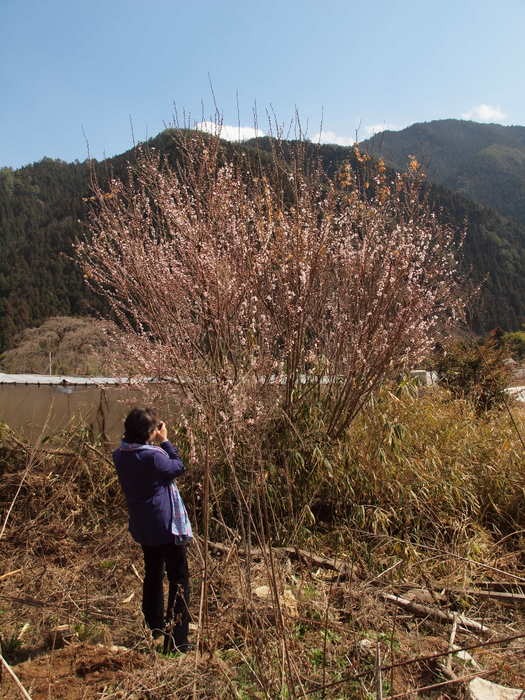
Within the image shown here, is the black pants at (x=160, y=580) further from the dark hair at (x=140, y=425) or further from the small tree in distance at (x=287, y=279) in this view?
the small tree in distance at (x=287, y=279)

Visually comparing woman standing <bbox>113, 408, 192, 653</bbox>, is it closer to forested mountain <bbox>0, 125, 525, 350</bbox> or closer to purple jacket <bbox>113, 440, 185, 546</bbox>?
purple jacket <bbox>113, 440, 185, 546</bbox>

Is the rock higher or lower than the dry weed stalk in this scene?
lower

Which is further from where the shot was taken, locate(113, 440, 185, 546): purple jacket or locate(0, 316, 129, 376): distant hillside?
locate(0, 316, 129, 376): distant hillside

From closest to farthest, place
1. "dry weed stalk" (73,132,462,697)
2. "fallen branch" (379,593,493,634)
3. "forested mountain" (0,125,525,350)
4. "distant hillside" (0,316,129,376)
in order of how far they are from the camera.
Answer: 1. "fallen branch" (379,593,493,634)
2. "dry weed stalk" (73,132,462,697)
3. "distant hillside" (0,316,129,376)
4. "forested mountain" (0,125,525,350)

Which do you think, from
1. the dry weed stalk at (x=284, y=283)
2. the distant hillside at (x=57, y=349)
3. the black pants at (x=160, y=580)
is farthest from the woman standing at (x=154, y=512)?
the distant hillside at (x=57, y=349)

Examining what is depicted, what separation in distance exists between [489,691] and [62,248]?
2941 cm

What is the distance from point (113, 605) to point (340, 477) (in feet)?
6.54

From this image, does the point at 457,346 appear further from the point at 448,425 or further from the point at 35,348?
the point at 35,348

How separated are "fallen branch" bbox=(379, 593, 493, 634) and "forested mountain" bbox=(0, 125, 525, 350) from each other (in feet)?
55.0

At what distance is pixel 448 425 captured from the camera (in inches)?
219

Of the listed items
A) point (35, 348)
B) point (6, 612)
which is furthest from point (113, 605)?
point (35, 348)

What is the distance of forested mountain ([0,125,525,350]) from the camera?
25.0 m

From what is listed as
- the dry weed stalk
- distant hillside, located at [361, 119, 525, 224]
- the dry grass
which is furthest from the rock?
distant hillside, located at [361, 119, 525, 224]

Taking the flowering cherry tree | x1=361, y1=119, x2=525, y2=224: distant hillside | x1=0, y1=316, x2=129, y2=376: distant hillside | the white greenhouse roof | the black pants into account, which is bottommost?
x1=0, y1=316, x2=129, y2=376: distant hillside
